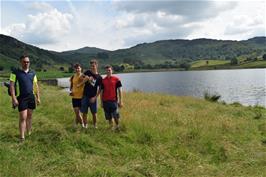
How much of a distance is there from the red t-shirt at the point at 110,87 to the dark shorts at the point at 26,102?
2.28 metres

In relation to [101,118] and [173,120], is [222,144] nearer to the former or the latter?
[173,120]

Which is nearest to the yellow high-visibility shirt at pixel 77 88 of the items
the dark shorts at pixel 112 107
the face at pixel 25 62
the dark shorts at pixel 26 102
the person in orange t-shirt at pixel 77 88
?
the person in orange t-shirt at pixel 77 88

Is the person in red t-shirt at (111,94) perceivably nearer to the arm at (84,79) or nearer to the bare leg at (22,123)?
the arm at (84,79)

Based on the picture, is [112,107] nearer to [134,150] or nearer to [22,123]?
[134,150]

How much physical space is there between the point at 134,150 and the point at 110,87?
8.40ft

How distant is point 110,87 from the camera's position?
10.3 m

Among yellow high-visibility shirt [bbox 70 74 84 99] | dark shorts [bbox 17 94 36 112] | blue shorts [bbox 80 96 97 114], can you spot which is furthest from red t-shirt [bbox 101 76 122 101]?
dark shorts [bbox 17 94 36 112]

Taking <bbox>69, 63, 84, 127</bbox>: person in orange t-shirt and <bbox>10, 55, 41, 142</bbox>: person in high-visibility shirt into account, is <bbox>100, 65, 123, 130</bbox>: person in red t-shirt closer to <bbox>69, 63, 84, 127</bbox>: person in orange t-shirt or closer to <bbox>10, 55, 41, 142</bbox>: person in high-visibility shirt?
<bbox>69, 63, 84, 127</bbox>: person in orange t-shirt

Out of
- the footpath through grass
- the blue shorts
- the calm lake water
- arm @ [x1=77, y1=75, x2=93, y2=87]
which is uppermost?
arm @ [x1=77, y1=75, x2=93, y2=87]

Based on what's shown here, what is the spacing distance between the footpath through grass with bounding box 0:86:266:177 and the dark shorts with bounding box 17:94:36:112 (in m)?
0.84

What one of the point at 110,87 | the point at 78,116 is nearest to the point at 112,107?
the point at 110,87

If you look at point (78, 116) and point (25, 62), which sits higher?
point (25, 62)

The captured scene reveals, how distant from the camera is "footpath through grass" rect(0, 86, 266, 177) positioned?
696 cm

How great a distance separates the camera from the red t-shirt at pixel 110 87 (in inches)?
406
